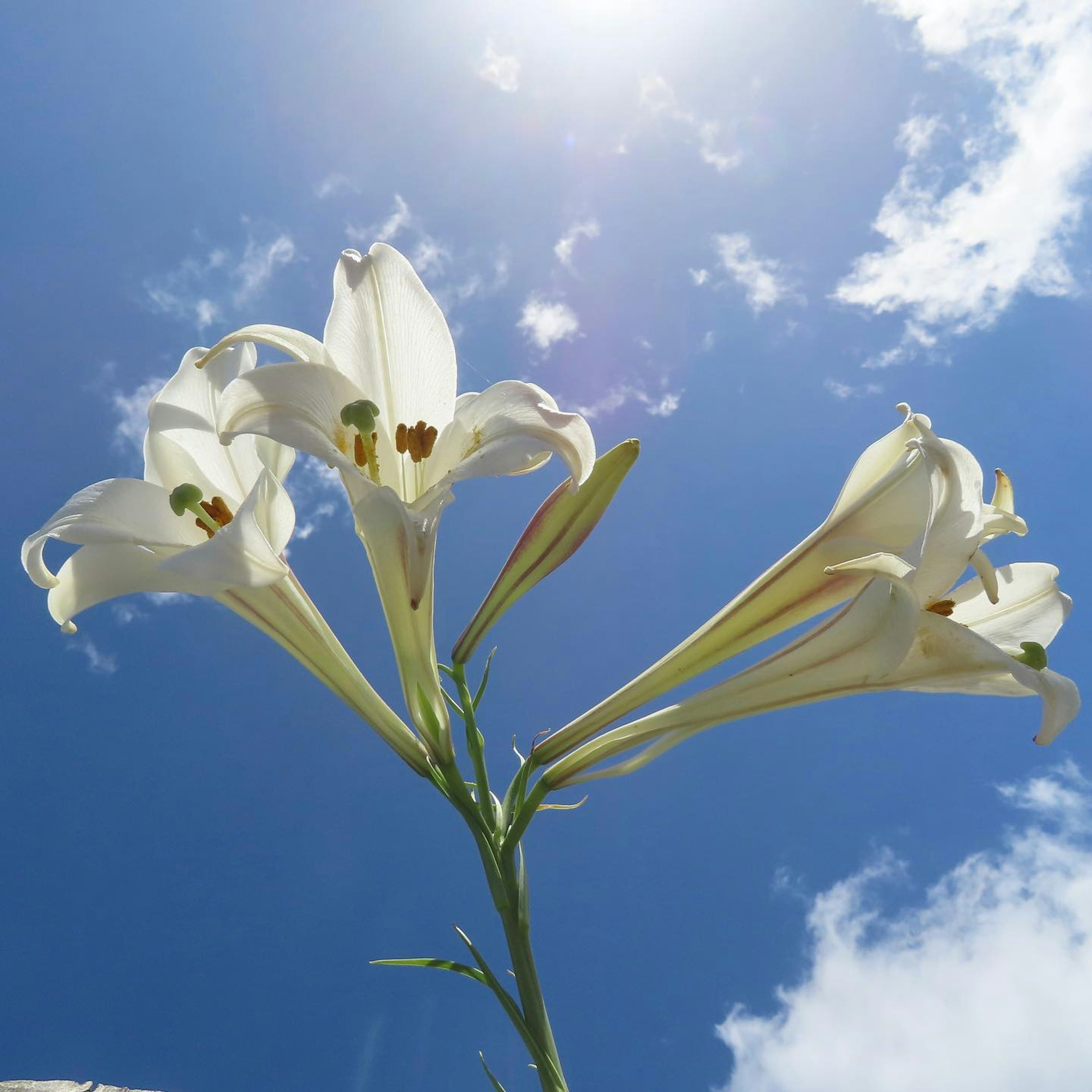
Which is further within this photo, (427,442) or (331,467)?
(427,442)

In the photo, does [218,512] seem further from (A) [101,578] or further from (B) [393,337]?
(B) [393,337]

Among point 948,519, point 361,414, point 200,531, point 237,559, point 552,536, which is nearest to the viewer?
point 237,559

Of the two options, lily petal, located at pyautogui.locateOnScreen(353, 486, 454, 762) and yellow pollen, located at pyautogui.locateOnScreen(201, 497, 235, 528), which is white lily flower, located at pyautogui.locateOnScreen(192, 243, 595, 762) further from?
yellow pollen, located at pyautogui.locateOnScreen(201, 497, 235, 528)

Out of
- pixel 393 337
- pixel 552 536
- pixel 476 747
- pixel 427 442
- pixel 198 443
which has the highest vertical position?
pixel 393 337

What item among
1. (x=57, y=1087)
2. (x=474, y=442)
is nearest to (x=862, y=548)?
(x=474, y=442)

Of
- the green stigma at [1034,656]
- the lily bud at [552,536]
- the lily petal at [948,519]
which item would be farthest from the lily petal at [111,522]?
the green stigma at [1034,656]
